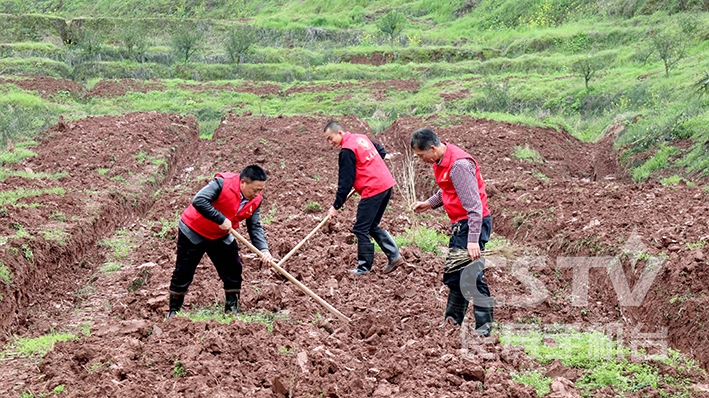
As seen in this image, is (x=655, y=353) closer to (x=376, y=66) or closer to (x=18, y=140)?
(x=18, y=140)

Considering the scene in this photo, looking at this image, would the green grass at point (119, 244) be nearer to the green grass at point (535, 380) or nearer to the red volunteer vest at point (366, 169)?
the red volunteer vest at point (366, 169)

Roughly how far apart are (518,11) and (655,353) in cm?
4113

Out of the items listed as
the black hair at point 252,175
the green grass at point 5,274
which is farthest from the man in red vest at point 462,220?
the green grass at point 5,274

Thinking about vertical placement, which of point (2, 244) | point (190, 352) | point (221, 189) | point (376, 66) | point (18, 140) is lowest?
point (376, 66)

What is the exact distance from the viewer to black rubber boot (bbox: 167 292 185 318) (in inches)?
255

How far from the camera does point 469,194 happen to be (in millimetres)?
5469

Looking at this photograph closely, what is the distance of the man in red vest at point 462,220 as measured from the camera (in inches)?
216

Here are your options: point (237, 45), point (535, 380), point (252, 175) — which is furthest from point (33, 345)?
point (237, 45)

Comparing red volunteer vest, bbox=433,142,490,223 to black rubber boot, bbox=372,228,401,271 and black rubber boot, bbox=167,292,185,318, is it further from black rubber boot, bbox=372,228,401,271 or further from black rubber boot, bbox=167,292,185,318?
black rubber boot, bbox=167,292,185,318

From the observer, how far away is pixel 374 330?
5.90m

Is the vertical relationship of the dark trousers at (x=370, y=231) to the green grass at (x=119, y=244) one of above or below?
above

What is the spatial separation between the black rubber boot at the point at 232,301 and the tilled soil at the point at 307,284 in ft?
0.55

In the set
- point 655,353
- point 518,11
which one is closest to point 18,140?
point 655,353

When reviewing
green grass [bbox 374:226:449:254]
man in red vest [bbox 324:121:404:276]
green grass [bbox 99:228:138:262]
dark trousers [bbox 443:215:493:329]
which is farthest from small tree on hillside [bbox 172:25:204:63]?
dark trousers [bbox 443:215:493:329]
